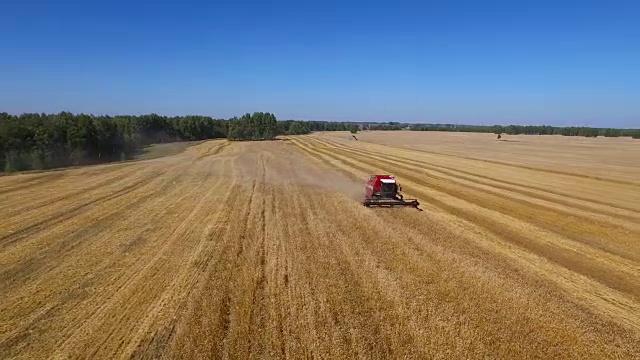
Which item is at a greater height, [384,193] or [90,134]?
[90,134]

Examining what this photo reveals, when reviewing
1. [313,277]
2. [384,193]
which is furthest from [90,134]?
[313,277]

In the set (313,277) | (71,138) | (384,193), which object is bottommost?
(313,277)

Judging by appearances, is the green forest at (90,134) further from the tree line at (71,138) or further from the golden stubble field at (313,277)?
the golden stubble field at (313,277)

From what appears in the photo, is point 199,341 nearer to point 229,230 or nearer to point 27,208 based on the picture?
point 229,230

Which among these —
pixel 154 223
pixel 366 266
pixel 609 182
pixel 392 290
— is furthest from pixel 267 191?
pixel 609 182

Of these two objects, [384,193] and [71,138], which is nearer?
[384,193]

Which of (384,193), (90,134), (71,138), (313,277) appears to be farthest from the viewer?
(90,134)

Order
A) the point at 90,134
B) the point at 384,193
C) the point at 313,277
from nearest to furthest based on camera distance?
the point at 313,277 < the point at 384,193 < the point at 90,134

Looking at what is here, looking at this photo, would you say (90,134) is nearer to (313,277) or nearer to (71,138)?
(71,138)

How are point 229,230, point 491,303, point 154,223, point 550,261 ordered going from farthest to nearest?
point 154,223, point 229,230, point 550,261, point 491,303
